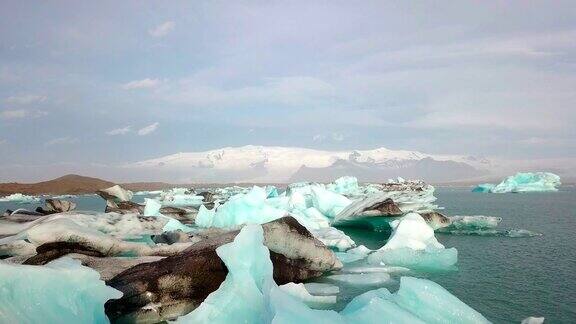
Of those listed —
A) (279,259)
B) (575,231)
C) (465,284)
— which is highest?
(279,259)

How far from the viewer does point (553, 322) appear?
845cm

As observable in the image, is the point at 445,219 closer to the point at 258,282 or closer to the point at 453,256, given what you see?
the point at 453,256

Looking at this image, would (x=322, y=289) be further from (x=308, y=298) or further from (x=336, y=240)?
(x=336, y=240)

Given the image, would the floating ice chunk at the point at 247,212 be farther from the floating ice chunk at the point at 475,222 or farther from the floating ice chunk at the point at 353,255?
the floating ice chunk at the point at 475,222

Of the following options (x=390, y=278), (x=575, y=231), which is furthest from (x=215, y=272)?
(x=575, y=231)

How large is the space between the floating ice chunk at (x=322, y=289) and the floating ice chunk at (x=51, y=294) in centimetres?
462

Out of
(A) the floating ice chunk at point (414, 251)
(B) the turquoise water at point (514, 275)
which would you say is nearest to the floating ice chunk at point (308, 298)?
(B) the turquoise water at point (514, 275)

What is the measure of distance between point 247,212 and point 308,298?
38.5 ft

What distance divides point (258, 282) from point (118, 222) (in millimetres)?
13359

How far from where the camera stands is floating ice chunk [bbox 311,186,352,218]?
27370 mm

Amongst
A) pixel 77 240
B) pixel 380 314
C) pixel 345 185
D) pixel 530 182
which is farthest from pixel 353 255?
pixel 530 182

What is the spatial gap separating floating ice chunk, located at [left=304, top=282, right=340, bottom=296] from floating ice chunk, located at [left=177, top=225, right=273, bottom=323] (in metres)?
2.63

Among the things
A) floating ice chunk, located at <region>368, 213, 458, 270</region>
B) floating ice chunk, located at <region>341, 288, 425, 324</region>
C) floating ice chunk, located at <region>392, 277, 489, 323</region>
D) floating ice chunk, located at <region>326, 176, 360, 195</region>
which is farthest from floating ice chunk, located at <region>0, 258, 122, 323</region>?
floating ice chunk, located at <region>326, 176, 360, 195</region>

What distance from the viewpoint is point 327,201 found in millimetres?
27828
